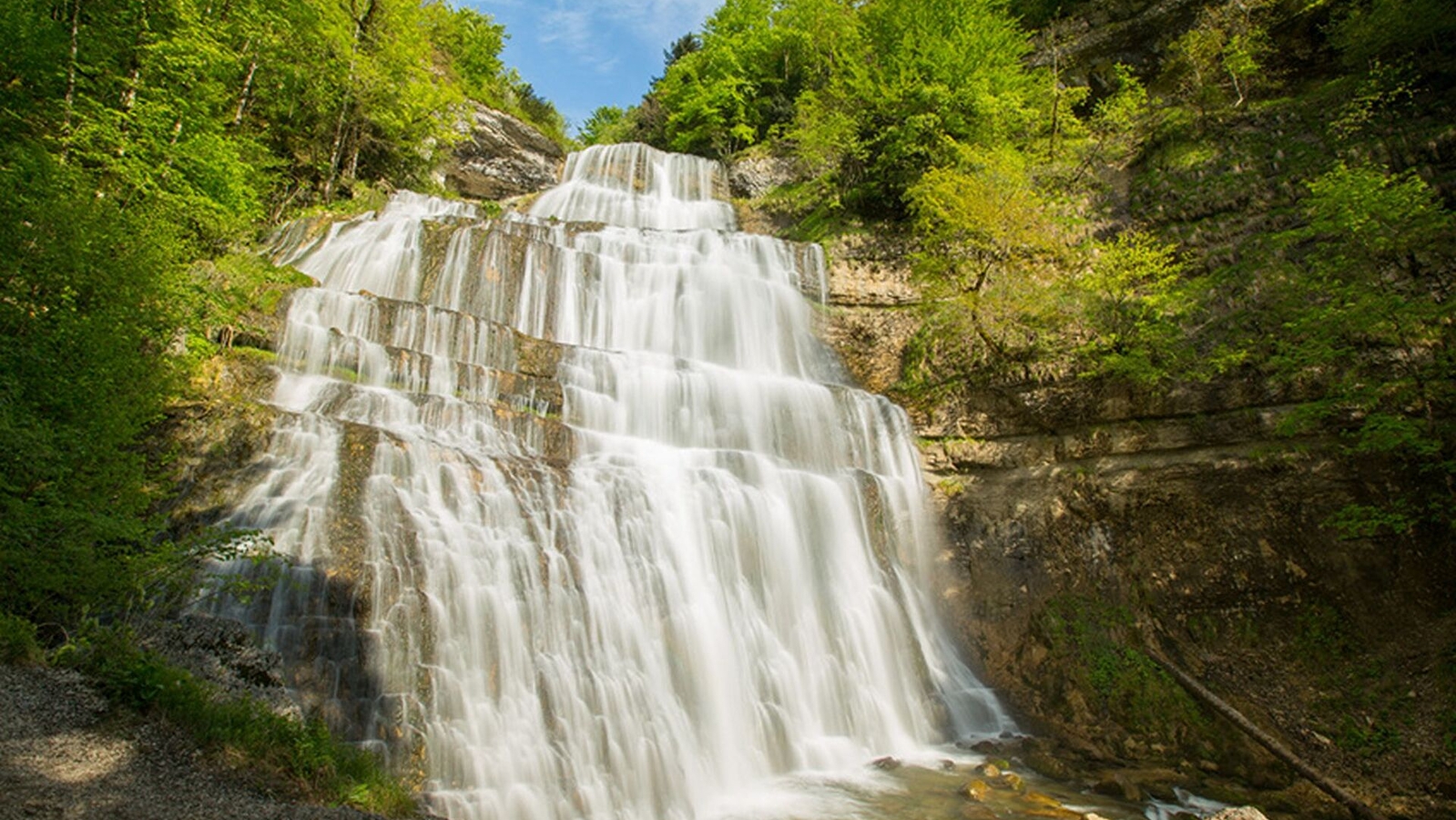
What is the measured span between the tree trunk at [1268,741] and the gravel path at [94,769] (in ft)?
32.7

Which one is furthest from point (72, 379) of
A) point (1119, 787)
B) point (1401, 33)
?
point (1401, 33)

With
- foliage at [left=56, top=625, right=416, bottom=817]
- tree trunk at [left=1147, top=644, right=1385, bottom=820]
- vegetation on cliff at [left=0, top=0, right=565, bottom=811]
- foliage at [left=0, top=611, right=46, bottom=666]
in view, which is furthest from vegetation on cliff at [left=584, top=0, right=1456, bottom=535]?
foliage at [left=0, top=611, right=46, bottom=666]

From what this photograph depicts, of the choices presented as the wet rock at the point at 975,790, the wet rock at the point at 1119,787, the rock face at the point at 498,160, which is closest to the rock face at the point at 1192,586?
the wet rock at the point at 1119,787

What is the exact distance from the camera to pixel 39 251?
6.79 meters

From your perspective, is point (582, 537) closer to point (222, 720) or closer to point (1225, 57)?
point (222, 720)

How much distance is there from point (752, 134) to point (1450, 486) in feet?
79.6

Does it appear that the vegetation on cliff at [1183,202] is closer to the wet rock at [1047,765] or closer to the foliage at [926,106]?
the foliage at [926,106]

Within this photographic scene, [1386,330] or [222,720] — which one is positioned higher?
[1386,330]

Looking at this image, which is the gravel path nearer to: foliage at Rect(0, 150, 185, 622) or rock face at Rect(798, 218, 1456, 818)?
foliage at Rect(0, 150, 185, 622)

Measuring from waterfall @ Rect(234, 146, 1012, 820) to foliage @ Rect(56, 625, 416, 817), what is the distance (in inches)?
52.6

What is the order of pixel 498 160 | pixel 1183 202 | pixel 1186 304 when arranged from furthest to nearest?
pixel 498 160 → pixel 1183 202 → pixel 1186 304

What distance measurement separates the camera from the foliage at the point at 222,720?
171 inches

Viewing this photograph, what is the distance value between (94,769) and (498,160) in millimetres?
26923

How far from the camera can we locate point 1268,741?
27.7 ft
